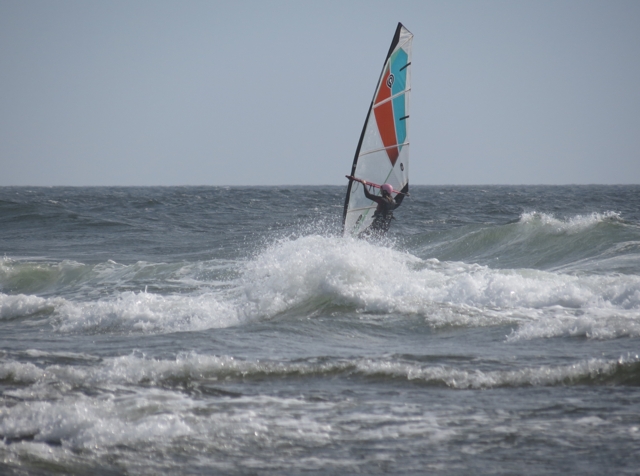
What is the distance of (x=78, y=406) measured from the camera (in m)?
4.27

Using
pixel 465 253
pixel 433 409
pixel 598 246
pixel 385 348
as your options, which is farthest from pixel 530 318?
pixel 465 253

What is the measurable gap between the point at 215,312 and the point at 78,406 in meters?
3.71

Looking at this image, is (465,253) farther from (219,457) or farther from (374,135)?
(219,457)

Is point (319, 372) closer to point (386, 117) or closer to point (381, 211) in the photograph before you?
point (381, 211)

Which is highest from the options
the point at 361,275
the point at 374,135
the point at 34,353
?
the point at 374,135

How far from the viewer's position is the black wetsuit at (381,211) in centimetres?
972

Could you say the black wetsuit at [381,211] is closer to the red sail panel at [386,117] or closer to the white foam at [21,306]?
the red sail panel at [386,117]

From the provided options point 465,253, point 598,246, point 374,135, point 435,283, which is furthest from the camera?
point 465,253

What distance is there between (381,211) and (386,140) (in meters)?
1.15

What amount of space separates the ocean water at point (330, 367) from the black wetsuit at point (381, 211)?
249 mm

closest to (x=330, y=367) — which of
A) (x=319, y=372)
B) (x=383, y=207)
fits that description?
(x=319, y=372)

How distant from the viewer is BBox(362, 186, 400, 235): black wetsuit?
383 inches

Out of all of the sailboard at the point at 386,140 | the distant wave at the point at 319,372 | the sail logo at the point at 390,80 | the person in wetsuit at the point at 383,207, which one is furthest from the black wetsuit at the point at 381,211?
the distant wave at the point at 319,372

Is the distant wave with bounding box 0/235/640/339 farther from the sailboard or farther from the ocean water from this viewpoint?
the sailboard
